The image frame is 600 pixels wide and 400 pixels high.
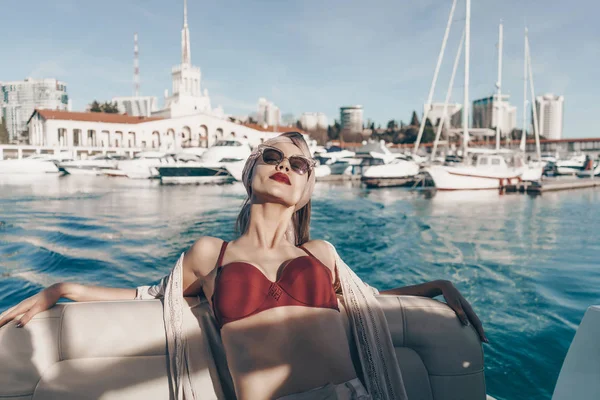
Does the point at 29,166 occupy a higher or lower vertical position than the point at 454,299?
higher

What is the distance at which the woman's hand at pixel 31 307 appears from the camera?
6.37 ft

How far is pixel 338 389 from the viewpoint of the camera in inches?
78.7

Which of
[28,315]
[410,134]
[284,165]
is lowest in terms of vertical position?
[28,315]

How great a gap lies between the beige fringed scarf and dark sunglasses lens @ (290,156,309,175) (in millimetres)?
159

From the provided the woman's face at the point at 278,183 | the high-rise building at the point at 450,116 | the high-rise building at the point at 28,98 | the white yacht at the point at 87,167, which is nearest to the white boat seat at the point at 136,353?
the woman's face at the point at 278,183

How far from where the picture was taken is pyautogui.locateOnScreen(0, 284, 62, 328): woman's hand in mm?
1940

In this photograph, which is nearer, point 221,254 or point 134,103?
point 221,254

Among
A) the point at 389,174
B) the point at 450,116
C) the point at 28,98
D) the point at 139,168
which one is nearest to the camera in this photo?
the point at 389,174

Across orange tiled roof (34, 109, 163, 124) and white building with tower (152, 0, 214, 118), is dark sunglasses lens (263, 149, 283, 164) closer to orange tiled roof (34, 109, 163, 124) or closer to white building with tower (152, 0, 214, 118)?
orange tiled roof (34, 109, 163, 124)

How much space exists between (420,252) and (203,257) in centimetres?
950

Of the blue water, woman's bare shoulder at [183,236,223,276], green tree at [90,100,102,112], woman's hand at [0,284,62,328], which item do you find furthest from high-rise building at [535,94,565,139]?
woman's hand at [0,284,62,328]

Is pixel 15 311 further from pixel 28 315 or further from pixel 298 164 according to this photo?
pixel 298 164

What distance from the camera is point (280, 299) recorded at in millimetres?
2018

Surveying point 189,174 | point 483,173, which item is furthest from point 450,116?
point 189,174
